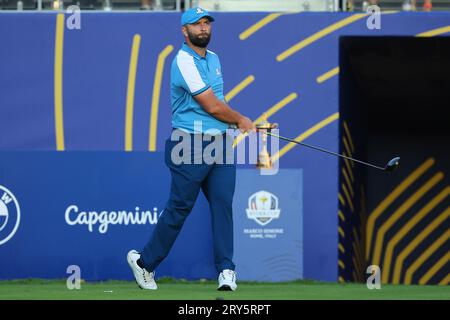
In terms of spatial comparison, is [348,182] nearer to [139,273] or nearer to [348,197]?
[348,197]

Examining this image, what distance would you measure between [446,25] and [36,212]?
433 centimetres

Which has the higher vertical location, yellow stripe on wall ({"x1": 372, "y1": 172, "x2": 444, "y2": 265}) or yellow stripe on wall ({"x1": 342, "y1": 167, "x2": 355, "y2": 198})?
yellow stripe on wall ({"x1": 342, "y1": 167, "x2": 355, "y2": 198})

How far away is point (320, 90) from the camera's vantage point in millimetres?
11242

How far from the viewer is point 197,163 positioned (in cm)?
783

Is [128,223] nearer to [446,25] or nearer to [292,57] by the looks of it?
[292,57]

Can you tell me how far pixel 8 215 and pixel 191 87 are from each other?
3623mm

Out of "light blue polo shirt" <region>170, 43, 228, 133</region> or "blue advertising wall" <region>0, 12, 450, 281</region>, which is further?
"blue advertising wall" <region>0, 12, 450, 281</region>

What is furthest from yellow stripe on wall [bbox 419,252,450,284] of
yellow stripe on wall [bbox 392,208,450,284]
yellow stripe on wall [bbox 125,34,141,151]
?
yellow stripe on wall [bbox 125,34,141,151]

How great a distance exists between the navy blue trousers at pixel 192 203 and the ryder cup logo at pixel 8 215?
3150 mm

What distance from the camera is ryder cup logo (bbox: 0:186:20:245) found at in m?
10.7

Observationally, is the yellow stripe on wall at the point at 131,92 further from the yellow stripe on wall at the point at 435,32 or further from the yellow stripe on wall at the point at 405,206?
the yellow stripe on wall at the point at 405,206

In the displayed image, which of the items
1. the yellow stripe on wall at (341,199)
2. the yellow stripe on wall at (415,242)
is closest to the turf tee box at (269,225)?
the yellow stripe on wall at (341,199)

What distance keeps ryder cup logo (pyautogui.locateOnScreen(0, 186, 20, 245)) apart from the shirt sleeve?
3489 millimetres

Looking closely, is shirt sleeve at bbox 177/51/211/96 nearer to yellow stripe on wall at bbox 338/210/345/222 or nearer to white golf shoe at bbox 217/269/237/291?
white golf shoe at bbox 217/269/237/291
